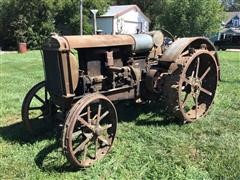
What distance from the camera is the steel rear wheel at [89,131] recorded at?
456 centimetres

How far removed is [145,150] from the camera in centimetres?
525

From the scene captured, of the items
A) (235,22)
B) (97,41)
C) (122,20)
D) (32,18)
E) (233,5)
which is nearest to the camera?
(97,41)

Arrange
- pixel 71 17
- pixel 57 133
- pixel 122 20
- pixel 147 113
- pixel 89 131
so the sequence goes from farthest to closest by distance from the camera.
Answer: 1. pixel 122 20
2. pixel 71 17
3. pixel 147 113
4. pixel 57 133
5. pixel 89 131

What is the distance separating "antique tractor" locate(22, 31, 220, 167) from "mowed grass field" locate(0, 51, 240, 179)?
22cm

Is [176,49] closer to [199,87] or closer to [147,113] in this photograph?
[199,87]

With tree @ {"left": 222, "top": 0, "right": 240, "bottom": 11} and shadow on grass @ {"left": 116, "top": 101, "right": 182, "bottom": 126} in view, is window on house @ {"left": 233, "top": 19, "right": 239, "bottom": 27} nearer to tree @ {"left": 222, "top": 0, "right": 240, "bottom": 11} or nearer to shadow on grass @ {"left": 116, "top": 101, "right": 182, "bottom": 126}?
tree @ {"left": 222, "top": 0, "right": 240, "bottom": 11}

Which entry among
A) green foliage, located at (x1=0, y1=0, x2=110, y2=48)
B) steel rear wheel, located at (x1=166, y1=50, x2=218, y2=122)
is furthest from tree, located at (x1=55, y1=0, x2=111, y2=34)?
steel rear wheel, located at (x1=166, y1=50, x2=218, y2=122)

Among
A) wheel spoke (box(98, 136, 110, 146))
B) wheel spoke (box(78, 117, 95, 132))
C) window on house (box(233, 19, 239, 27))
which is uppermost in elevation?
wheel spoke (box(78, 117, 95, 132))

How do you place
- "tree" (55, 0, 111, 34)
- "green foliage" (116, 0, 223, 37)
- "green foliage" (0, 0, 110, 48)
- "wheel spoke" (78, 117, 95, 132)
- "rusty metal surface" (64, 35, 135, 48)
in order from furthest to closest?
"green foliage" (116, 0, 223, 37) < "tree" (55, 0, 111, 34) < "green foliage" (0, 0, 110, 48) < "rusty metal surface" (64, 35, 135, 48) < "wheel spoke" (78, 117, 95, 132)

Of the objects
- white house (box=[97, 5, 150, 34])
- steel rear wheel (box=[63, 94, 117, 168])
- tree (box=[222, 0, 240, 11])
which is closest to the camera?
steel rear wheel (box=[63, 94, 117, 168])

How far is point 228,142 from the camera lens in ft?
17.9

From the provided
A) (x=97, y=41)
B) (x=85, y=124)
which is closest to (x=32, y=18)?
(x=97, y=41)

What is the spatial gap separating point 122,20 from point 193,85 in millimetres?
34572

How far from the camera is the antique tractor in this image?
16.2ft
